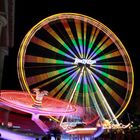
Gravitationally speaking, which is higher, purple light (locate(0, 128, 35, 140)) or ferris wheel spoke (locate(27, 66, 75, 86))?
ferris wheel spoke (locate(27, 66, 75, 86))

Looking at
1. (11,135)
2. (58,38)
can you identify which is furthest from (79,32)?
(11,135)

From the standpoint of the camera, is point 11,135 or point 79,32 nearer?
point 79,32

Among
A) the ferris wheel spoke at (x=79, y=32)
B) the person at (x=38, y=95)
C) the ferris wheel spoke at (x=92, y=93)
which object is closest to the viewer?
the person at (x=38, y=95)

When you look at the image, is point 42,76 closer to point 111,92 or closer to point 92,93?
point 92,93

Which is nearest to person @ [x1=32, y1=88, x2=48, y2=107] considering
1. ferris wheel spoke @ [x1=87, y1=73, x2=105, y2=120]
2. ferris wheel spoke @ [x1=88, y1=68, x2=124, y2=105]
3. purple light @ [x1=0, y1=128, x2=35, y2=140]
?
ferris wheel spoke @ [x1=87, y1=73, x2=105, y2=120]

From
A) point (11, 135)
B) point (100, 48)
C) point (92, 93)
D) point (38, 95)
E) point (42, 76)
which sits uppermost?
point (100, 48)

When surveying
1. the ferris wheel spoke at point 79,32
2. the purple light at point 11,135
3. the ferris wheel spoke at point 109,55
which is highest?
the ferris wheel spoke at point 79,32

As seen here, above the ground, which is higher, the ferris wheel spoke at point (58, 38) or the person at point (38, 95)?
the ferris wheel spoke at point (58, 38)

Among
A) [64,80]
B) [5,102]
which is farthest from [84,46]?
[5,102]

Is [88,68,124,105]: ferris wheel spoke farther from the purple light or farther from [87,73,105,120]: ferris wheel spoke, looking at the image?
the purple light

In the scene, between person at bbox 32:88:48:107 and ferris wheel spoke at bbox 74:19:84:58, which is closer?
person at bbox 32:88:48:107

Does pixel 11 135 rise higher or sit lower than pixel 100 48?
lower

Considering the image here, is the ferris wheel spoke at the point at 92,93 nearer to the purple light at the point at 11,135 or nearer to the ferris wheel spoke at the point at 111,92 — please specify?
the ferris wheel spoke at the point at 111,92

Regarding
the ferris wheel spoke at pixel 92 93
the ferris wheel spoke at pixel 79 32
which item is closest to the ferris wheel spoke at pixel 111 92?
the ferris wheel spoke at pixel 92 93
